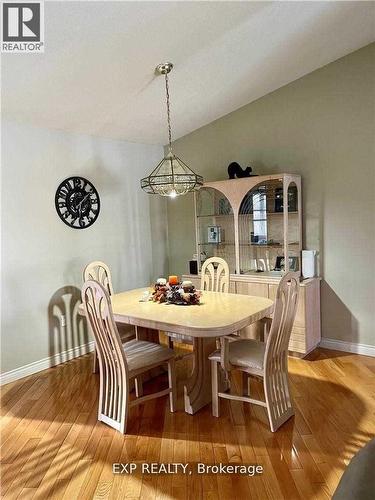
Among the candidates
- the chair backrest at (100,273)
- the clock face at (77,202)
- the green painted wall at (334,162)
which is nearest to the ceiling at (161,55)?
the green painted wall at (334,162)

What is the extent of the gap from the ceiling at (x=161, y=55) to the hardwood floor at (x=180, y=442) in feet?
8.27

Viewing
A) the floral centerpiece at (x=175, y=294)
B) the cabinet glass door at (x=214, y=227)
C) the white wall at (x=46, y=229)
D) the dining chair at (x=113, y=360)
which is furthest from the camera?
the cabinet glass door at (x=214, y=227)

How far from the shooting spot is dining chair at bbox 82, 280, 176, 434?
2520 mm

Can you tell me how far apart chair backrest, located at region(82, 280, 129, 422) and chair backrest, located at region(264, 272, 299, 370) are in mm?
992

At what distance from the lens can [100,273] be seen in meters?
3.97

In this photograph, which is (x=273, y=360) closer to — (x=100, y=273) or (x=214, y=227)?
(x=100, y=273)

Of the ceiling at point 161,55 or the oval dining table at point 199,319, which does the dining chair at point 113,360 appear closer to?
the oval dining table at point 199,319

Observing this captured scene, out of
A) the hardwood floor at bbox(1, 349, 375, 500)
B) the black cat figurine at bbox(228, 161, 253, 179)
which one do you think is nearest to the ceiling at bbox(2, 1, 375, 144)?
the black cat figurine at bbox(228, 161, 253, 179)

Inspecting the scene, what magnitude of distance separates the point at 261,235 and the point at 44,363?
2.66m

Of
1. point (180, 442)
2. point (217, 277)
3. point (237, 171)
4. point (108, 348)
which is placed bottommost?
point (180, 442)

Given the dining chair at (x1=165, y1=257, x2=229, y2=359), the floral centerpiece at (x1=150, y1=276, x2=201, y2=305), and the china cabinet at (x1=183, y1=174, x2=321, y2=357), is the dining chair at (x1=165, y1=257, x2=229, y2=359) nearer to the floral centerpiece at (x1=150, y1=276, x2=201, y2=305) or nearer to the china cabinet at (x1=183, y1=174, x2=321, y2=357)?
the china cabinet at (x1=183, y1=174, x2=321, y2=357)

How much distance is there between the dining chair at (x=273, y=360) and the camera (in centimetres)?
246

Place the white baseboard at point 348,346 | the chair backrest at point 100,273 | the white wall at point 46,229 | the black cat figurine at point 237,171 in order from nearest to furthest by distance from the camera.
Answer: the white wall at point 46,229 < the chair backrest at point 100,273 < the white baseboard at point 348,346 < the black cat figurine at point 237,171

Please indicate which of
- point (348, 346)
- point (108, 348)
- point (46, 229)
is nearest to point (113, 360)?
point (108, 348)
